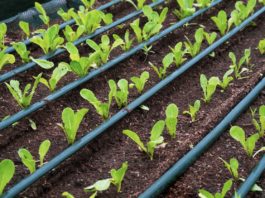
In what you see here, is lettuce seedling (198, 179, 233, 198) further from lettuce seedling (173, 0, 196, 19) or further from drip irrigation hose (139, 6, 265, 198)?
lettuce seedling (173, 0, 196, 19)

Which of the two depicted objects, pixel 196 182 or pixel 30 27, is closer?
pixel 196 182

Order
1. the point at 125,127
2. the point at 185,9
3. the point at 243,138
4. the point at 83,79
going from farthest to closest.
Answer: the point at 185,9
the point at 83,79
the point at 125,127
the point at 243,138

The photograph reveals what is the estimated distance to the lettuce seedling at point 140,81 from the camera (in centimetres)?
198

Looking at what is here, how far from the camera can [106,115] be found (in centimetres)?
185

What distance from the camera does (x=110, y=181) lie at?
1521mm

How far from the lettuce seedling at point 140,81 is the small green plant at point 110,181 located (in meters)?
0.57

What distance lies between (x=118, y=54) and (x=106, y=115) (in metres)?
0.62

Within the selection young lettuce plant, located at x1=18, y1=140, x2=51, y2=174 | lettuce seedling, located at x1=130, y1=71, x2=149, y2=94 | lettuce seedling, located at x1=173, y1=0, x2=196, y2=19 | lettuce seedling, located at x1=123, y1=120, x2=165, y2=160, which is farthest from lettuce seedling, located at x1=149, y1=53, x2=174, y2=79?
young lettuce plant, located at x1=18, y1=140, x2=51, y2=174

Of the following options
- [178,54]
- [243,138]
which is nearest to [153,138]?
[243,138]

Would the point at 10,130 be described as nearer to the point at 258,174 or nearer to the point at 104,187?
the point at 104,187

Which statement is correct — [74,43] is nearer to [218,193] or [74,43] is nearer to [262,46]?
[262,46]

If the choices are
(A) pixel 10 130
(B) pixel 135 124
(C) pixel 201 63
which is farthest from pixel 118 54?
(A) pixel 10 130

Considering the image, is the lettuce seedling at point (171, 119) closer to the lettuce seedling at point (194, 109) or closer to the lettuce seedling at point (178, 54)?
the lettuce seedling at point (194, 109)

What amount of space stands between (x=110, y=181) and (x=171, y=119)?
1.16 ft
